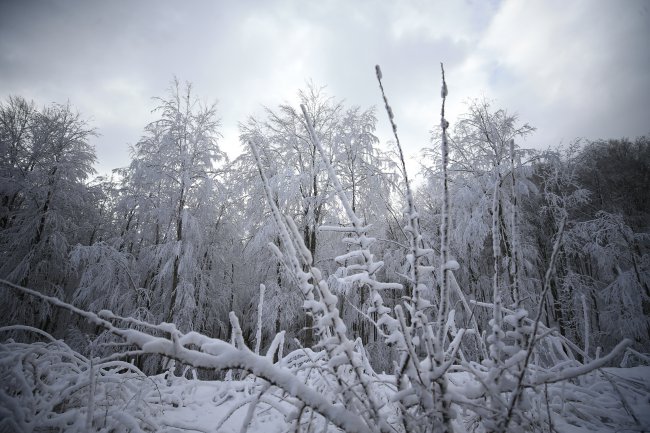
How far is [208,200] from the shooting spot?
988 cm

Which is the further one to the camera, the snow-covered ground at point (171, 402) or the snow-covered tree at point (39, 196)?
the snow-covered tree at point (39, 196)

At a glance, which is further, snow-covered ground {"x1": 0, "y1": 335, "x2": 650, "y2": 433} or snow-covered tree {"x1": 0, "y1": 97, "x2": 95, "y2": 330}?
snow-covered tree {"x1": 0, "y1": 97, "x2": 95, "y2": 330}

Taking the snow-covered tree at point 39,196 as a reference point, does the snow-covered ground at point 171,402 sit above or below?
below

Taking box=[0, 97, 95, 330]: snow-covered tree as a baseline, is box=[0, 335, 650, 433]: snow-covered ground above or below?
below

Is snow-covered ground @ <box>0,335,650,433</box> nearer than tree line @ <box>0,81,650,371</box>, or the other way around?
snow-covered ground @ <box>0,335,650,433</box>

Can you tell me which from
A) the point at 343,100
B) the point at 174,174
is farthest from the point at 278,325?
the point at 343,100

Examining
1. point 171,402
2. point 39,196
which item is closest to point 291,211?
point 171,402

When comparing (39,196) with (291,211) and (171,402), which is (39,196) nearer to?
(291,211)

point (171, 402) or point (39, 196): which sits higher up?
point (39, 196)

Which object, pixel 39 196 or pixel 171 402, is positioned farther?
pixel 39 196

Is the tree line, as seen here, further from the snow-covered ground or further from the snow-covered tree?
the snow-covered ground

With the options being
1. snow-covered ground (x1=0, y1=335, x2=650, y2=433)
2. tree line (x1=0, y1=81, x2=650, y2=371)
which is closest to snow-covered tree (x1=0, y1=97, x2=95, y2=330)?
tree line (x1=0, y1=81, x2=650, y2=371)

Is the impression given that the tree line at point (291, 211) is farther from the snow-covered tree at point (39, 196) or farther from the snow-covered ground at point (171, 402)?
the snow-covered ground at point (171, 402)

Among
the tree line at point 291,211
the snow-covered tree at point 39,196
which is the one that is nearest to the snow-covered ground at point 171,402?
the tree line at point 291,211
